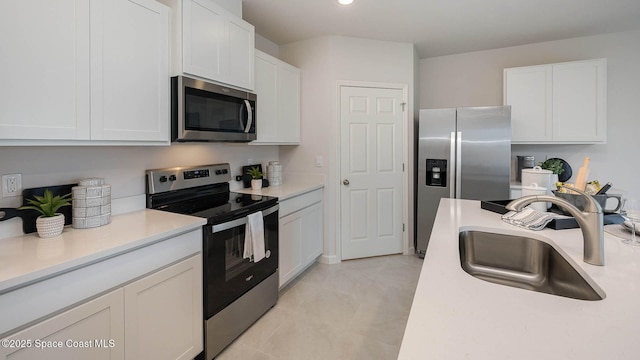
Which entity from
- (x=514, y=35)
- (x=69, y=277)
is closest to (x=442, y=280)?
(x=69, y=277)

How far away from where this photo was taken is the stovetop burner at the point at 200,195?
1933 mm

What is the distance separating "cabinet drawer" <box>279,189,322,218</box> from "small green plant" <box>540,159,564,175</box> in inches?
101

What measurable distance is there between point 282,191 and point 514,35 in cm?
309

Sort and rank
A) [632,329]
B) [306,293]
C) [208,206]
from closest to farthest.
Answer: [632,329]
[208,206]
[306,293]

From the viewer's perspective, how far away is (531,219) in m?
1.44

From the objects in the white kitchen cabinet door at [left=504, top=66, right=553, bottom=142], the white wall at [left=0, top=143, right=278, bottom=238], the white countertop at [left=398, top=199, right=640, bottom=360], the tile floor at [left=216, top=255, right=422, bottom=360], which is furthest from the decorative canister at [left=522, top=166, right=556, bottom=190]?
the white wall at [left=0, top=143, right=278, bottom=238]

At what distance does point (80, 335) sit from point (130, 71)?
4.25 ft

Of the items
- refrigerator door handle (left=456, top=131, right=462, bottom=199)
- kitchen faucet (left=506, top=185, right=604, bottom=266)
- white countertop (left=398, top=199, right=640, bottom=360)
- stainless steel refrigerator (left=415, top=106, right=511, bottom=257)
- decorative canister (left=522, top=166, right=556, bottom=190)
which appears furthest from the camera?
refrigerator door handle (left=456, top=131, right=462, bottom=199)

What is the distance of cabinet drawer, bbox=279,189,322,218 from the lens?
255cm

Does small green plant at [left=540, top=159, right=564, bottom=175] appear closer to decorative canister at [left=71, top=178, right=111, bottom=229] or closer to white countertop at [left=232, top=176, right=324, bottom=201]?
white countertop at [left=232, top=176, right=324, bottom=201]

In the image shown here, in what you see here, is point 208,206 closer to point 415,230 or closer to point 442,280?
point 442,280

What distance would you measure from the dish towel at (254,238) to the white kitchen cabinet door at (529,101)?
301 cm

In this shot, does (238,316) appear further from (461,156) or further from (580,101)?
(580,101)

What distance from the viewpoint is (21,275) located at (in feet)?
3.26
